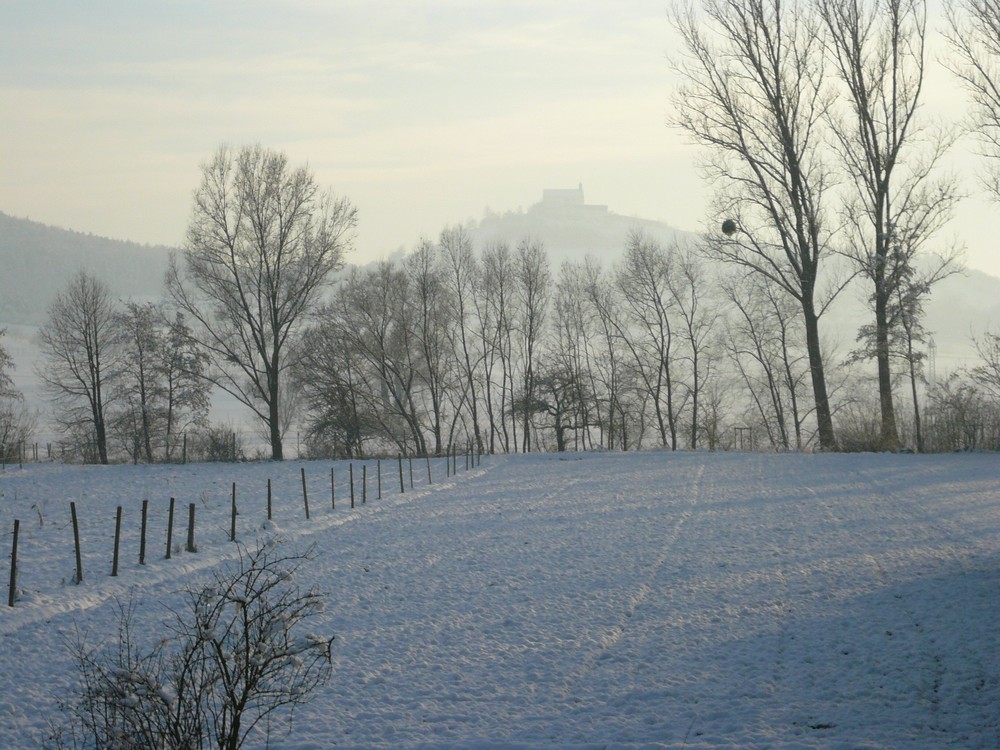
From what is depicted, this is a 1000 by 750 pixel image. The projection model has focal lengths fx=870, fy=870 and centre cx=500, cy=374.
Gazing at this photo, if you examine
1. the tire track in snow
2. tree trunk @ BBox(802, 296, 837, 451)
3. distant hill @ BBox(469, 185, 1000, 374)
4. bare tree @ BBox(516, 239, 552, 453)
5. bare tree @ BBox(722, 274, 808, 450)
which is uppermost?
distant hill @ BBox(469, 185, 1000, 374)

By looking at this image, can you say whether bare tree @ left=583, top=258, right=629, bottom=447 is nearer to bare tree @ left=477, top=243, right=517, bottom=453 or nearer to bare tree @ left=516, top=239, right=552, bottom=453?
bare tree @ left=516, top=239, right=552, bottom=453

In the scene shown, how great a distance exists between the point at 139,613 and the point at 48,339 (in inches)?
1798

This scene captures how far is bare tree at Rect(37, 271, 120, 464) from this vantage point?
50.9m

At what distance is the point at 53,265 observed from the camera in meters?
142

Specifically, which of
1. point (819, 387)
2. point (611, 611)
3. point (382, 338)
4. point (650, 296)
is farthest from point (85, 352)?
point (611, 611)

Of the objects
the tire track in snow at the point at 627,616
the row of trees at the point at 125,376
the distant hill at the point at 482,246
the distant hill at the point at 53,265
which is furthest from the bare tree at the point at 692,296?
the distant hill at the point at 53,265

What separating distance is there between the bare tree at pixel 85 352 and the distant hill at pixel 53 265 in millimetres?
76887

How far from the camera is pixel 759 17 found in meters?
32.8

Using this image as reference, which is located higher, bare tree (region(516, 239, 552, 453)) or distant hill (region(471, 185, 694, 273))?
distant hill (region(471, 185, 694, 273))

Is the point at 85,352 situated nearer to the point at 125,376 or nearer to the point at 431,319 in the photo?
the point at 125,376

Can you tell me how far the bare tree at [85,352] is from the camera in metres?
50.9

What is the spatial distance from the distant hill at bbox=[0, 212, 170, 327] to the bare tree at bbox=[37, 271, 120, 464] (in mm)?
76887

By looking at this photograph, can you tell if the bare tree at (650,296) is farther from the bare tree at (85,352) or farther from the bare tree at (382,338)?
the bare tree at (85,352)

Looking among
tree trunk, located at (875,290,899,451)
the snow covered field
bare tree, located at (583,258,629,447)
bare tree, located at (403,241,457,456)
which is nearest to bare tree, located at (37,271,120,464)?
bare tree, located at (403,241,457,456)
